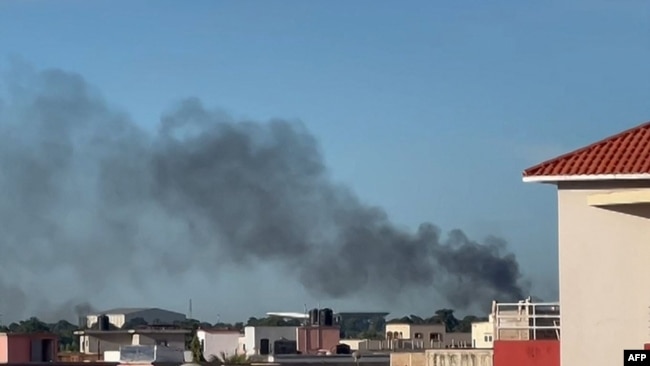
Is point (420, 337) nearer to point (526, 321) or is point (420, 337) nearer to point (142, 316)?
point (142, 316)

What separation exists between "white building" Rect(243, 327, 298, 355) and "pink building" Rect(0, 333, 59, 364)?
61.6ft

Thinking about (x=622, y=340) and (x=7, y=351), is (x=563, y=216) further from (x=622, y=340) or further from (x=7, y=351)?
(x=7, y=351)

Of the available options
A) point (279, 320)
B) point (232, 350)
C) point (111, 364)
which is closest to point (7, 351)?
point (111, 364)

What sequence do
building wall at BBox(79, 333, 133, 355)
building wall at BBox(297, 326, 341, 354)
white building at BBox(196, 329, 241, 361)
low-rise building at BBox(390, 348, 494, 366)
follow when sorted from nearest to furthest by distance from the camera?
1. low-rise building at BBox(390, 348, 494, 366)
2. white building at BBox(196, 329, 241, 361)
3. building wall at BBox(79, 333, 133, 355)
4. building wall at BBox(297, 326, 341, 354)

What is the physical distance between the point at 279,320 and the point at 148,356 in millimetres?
60984

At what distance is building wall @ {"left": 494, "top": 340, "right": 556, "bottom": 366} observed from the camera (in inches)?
1368

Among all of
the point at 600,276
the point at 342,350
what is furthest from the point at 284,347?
the point at 600,276

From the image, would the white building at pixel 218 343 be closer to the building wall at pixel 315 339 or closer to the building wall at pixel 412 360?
the building wall at pixel 315 339

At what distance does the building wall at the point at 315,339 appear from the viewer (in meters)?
101

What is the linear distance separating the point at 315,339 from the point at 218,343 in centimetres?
1560

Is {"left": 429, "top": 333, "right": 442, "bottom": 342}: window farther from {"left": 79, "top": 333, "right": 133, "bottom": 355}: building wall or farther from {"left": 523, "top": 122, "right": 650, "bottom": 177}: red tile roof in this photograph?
{"left": 523, "top": 122, "right": 650, "bottom": 177}: red tile roof

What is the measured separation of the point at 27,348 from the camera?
248ft

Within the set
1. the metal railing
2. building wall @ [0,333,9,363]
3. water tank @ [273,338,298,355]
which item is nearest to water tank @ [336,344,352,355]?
water tank @ [273,338,298,355]

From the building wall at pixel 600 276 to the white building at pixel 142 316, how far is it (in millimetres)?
90650
